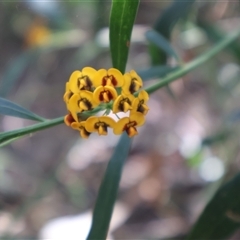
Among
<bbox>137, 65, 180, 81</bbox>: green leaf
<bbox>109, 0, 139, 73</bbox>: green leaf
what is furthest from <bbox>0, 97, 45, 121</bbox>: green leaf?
<bbox>137, 65, 180, 81</bbox>: green leaf

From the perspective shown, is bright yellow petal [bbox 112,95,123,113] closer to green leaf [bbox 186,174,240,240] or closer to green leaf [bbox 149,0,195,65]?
green leaf [bbox 186,174,240,240]

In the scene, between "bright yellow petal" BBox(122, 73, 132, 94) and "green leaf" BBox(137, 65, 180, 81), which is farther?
"green leaf" BBox(137, 65, 180, 81)

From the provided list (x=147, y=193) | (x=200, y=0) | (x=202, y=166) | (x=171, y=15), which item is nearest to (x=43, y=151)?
(x=147, y=193)

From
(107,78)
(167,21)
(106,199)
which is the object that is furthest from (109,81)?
(167,21)

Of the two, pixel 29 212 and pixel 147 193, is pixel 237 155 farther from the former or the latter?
pixel 29 212

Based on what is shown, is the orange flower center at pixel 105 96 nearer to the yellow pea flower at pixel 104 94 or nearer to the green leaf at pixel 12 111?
the yellow pea flower at pixel 104 94

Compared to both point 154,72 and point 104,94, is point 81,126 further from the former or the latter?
point 154,72
